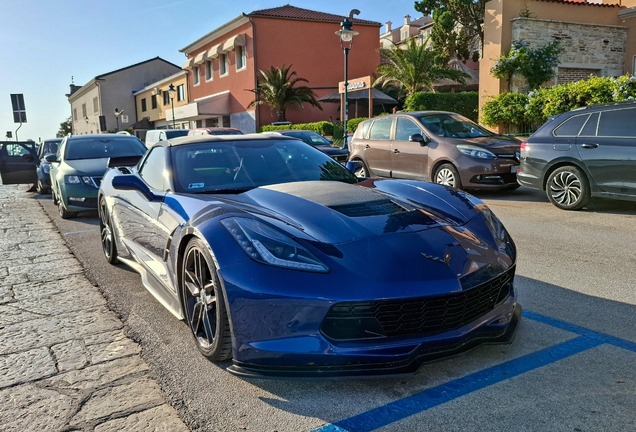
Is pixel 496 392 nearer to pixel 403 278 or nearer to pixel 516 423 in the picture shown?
pixel 516 423

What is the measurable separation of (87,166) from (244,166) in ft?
20.2

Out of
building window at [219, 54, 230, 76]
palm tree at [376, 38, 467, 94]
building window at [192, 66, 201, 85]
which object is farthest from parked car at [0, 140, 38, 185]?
building window at [192, 66, 201, 85]

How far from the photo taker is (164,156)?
4.13 meters

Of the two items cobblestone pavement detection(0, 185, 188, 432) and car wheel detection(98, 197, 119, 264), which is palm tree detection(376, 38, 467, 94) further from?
cobblestone pavement detection(0, 185, 188, 432)

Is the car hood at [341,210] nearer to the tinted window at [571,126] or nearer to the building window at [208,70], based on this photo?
the tinted window at [571,126]

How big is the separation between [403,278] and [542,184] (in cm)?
659

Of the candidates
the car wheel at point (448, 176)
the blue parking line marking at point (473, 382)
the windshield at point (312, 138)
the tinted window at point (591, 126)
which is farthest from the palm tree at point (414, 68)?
the blue parking line marking at point (473, 382)

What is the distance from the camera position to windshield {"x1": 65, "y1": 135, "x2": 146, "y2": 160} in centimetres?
969

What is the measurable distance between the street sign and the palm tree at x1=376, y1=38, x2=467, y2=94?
14771mm

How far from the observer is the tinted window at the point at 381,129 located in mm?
10750

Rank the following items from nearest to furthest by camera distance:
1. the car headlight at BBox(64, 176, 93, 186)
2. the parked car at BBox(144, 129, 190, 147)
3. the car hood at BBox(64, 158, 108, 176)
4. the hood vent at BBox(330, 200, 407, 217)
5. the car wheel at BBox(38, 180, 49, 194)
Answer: the hood vent at BBox(330, 200, 407, 217)
the car headlight at BBox(64, 176, 93, 186)
the car hood at BBox(64, 158, 108, 176)
the car wheel at BBox(38, 180, 49, 194)
the parked car at BBox(144, 129, 190, 147)

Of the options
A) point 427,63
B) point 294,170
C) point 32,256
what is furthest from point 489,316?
point 427,63

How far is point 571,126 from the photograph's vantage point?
7918 millimetres

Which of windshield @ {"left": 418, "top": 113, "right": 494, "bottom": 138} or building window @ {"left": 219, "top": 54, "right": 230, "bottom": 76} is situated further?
building window @ {"left": 219, "top": 54, "right": 230, "bottom": 76}
